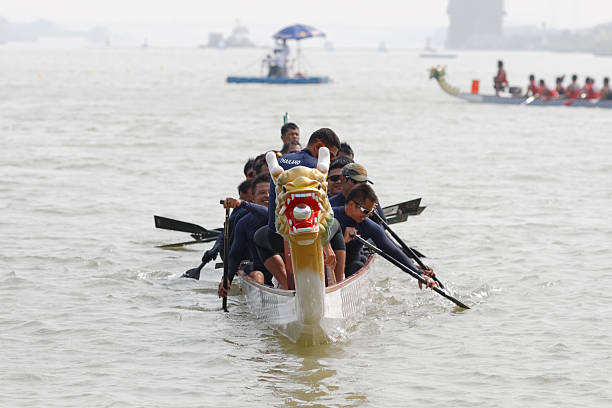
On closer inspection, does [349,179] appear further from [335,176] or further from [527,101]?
[527,101]

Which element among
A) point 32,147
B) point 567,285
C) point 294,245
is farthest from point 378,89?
point 294,245

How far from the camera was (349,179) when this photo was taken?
37.3ft

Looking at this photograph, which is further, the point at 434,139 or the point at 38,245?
the point at 434,139

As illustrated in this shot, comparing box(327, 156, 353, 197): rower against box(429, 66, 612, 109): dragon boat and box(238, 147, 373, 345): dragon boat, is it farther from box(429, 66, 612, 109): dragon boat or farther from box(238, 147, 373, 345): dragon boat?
box(429, 66, 612, 109): dragon boat

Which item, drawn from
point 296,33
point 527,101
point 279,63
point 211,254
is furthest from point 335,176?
point 279,63

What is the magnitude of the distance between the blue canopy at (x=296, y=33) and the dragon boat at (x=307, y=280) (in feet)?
162

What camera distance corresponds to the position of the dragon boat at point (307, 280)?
9.20m

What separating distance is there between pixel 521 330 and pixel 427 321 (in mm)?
1123

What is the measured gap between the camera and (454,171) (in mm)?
26906

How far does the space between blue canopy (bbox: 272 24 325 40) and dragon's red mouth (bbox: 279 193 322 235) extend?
168ft

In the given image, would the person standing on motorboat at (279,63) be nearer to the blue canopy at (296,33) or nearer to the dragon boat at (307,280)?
the blue canopy at (296,33)

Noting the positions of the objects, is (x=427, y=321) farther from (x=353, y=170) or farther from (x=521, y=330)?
(x=353, y=170)

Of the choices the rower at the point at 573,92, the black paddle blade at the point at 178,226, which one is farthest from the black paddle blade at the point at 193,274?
the rower at the point at 573,92

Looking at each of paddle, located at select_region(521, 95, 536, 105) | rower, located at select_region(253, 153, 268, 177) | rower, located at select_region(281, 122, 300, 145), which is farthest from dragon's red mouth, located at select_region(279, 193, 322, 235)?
paddle, located at select_region(521, 95, 536, 105)
